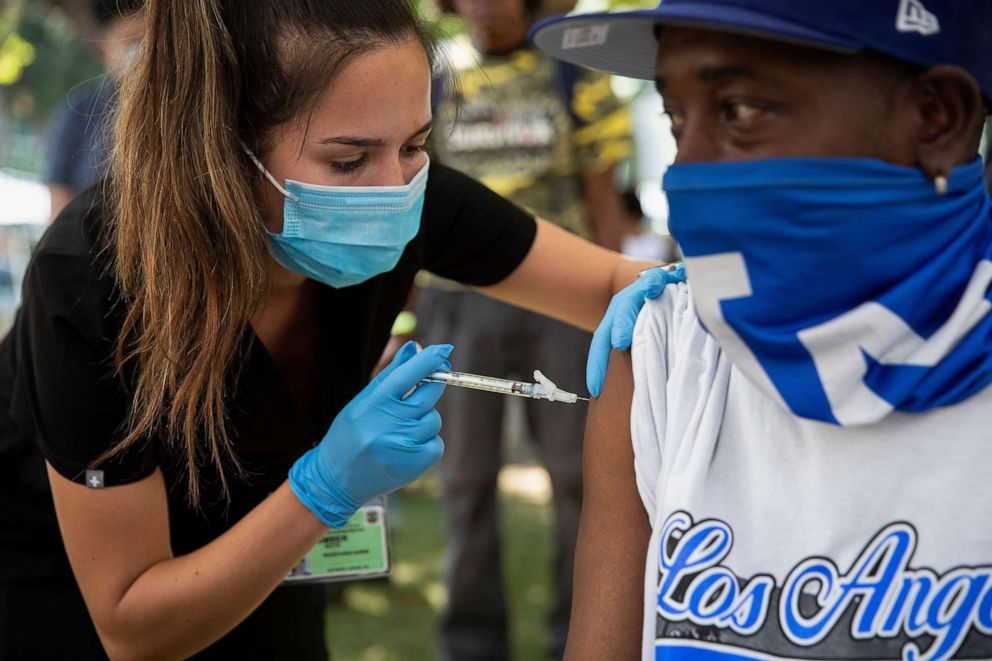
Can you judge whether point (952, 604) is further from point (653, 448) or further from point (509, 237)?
point (509, 237)

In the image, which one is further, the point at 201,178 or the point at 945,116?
the point at 201,178

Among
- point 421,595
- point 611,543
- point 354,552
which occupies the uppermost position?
point 611,543

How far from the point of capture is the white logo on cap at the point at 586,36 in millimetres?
1400

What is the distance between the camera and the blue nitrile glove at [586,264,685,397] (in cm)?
144

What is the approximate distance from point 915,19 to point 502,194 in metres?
2.56

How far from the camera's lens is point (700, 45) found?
1212mm

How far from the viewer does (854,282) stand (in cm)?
119

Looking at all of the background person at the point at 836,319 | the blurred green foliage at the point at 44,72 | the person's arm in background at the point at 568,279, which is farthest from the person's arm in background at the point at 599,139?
the blurred green foliage at the point at 44,72

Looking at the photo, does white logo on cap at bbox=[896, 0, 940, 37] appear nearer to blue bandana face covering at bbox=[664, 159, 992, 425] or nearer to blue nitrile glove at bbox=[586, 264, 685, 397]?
blue bandana face covering at bbox=[664, 159, 992, 425]

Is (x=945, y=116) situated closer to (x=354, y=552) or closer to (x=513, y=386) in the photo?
(x=513, y=386)

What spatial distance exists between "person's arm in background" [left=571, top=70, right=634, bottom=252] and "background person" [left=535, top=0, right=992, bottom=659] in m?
2.50

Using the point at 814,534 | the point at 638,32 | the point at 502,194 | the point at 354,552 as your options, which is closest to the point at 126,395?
the point at 354,552

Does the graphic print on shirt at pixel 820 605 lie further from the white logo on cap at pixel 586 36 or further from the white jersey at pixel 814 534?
the white logo on cap at pixel 586 36

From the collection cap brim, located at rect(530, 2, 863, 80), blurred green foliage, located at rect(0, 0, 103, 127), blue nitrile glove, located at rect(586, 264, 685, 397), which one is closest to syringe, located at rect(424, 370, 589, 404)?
blue nitrile glove, located at rect(586, 264, 685, 397)
